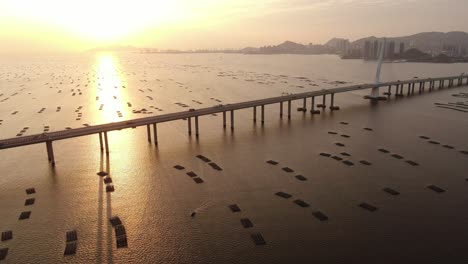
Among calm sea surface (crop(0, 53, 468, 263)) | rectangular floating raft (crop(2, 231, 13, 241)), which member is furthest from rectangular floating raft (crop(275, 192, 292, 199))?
rectangular floating raft (crop(2, 231, 13, 241))

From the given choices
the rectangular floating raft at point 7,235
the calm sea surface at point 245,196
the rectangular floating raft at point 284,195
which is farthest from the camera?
the rectangular floating raft at point 284,195

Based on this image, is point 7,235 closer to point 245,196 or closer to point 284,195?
point 245,196

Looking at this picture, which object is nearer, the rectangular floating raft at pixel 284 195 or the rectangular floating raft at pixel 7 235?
the rectangular floating raft at pixel 7 235

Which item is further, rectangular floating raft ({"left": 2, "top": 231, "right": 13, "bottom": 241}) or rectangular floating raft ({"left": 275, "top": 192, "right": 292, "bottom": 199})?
rectangular floating raft ({"left": 275, "top": 192, "right": 292, "bottom": 199})

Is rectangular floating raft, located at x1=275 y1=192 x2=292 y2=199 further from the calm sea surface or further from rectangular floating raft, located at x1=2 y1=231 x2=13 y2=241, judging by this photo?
rectangular floating raft, located at x1=2 y1=231 x2=13 y2=241

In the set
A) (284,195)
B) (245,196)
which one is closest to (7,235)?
(245,196)

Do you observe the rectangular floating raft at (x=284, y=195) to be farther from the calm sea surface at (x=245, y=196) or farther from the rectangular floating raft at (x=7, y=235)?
the rectangular floating raft at (x=7, y=235)

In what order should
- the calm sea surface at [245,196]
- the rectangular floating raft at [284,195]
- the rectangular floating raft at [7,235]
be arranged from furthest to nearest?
1. the rectangular floating raft at [284,195]
2. the rectangular floating raft at [7,235]
3. the calm sea surface at [245,196]

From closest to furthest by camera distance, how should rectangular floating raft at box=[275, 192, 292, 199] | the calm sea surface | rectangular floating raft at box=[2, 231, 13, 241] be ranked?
the calm sea surface < rectangular floating raft at box=[2, 231, 13, 241] < rectangular floating raft at box=[275, 192, 292, 199]

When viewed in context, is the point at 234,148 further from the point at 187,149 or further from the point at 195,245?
the point at 195,245

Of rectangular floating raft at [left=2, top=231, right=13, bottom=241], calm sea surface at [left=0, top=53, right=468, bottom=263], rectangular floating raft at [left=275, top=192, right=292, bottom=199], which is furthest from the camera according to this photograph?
rectangular floating raft at [left=275, top=192, right=292, bottom=199]

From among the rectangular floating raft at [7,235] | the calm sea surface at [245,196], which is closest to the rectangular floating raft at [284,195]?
the calm sea surface at [245,196]
